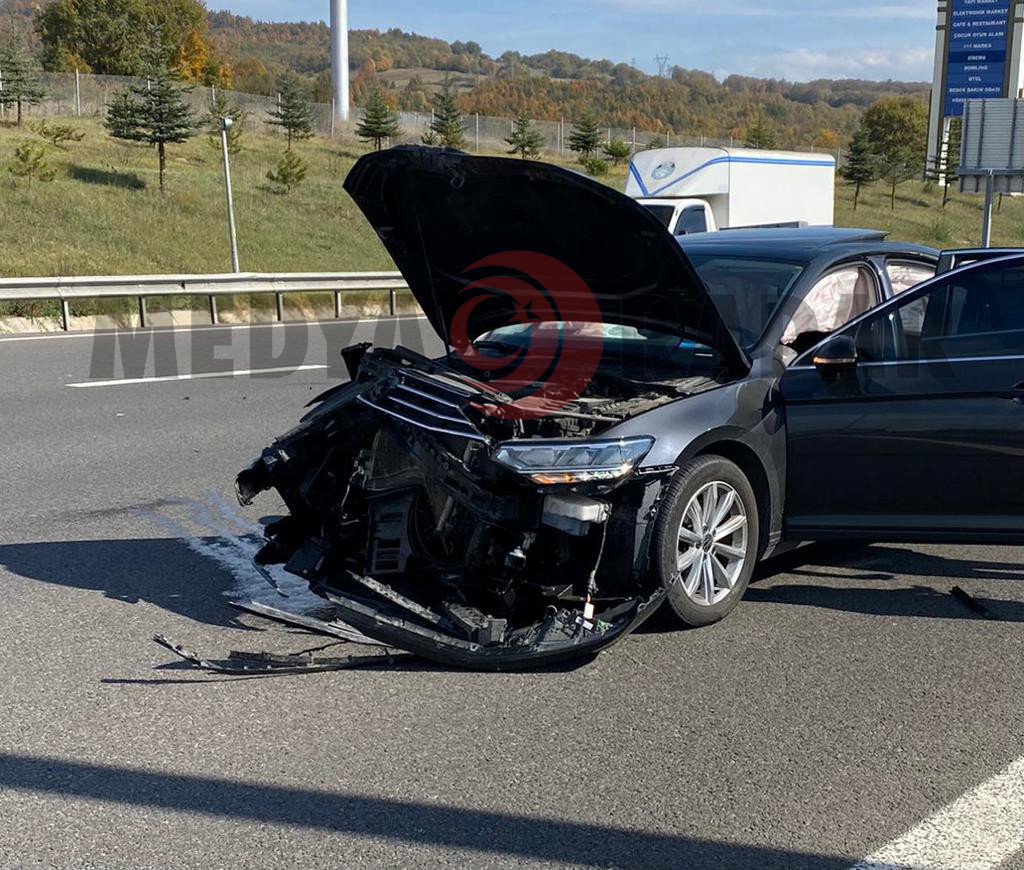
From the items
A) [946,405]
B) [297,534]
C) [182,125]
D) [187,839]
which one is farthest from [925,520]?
[182,125]

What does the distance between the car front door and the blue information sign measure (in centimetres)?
4705

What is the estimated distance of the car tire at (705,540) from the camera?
4656 millimetres

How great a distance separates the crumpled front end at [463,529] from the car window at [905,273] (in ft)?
6.72

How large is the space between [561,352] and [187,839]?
10.0 feet

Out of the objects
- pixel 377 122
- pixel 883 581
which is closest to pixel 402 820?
pixel 883 581

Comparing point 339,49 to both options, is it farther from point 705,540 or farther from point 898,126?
point 705,540

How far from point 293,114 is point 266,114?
4.09 m

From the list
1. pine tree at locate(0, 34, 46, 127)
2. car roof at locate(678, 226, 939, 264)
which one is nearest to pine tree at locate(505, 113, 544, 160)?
pine tree at locate(0, 34, 46, 127)

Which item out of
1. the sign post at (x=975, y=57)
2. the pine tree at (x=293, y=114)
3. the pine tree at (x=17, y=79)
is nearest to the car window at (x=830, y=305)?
the pine tree at (x=17, y=79)

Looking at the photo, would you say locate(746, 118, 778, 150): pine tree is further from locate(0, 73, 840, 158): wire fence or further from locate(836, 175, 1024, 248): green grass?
locate(836, 175, 1024, 248): green grass

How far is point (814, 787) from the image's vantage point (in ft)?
11.8

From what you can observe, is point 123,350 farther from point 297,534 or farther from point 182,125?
point 182,125

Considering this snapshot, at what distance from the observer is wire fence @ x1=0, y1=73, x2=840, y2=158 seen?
40938mm

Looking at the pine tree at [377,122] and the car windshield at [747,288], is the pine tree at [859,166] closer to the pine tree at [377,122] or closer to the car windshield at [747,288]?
the pine tree at [377,122]
